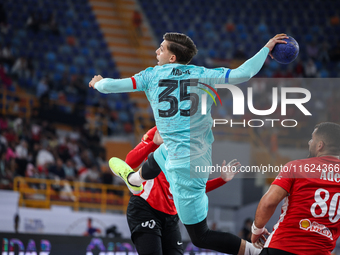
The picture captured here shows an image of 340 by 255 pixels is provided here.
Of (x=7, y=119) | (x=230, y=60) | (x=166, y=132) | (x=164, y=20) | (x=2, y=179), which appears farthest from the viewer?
(x=164, y=20)

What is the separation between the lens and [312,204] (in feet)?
12.4

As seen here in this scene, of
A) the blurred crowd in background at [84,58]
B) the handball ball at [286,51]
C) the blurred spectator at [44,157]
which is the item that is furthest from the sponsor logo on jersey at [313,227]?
the blurred spectator at [44,157]

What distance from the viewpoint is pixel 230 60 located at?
20.3 m

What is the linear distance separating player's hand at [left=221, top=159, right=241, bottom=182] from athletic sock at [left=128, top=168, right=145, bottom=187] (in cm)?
88

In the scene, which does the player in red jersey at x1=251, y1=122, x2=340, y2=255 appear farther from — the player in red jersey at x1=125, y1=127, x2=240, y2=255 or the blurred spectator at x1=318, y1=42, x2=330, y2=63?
the blurred spectator at x1=318, y1=42, x2=330, y2=63

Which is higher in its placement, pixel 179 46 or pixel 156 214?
pixel 179 46

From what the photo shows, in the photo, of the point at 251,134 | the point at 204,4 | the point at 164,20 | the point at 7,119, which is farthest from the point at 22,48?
the point at 251,134

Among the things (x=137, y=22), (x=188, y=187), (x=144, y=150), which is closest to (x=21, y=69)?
(x=137, y=22)

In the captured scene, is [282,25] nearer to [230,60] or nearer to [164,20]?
[230,60]

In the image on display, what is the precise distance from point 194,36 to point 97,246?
1499 centimetres

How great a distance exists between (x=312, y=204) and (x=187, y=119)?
130 centimetres

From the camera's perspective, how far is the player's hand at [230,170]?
4918mm

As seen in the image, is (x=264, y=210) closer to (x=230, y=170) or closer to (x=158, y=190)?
(x=230, y=170)

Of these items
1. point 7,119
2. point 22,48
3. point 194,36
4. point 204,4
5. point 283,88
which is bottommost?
point 283,88
